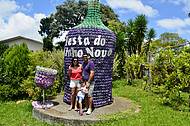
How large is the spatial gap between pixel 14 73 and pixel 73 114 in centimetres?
464

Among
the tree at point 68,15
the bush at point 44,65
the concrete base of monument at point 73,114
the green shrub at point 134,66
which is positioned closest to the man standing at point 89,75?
the concrete base of monument at point 73,114

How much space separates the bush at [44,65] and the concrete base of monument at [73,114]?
98 centimetres

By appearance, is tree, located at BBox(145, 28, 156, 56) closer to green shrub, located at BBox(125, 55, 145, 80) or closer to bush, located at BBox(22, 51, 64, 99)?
green shrub, located at BBox(125, 55, 145, 80)

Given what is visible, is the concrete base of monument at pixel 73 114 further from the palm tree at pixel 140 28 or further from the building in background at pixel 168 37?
the building in background at pixel 168 37

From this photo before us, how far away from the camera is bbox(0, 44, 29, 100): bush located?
12.4 meters

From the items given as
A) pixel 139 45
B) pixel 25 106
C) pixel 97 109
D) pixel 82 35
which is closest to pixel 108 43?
pixel 82 35

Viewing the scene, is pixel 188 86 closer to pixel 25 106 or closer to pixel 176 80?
pixel 176 80

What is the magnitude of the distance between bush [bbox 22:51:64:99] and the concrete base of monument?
0.98 metres

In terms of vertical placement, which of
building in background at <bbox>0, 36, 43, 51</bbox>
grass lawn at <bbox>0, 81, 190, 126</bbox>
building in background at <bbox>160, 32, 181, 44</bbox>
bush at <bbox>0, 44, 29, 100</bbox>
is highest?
building in background at <bbox>160, 32, 181, 44</bbox>

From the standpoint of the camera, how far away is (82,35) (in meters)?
9.49

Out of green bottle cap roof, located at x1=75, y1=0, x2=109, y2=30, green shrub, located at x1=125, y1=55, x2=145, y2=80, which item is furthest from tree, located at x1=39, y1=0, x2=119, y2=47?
green bottle cap roof, located at x1=75, y1=0, x2=109, y2=30

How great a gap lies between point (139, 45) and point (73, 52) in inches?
461

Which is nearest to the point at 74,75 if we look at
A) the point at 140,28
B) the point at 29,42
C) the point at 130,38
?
the point at 140,28

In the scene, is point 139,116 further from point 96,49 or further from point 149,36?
point 149,36
